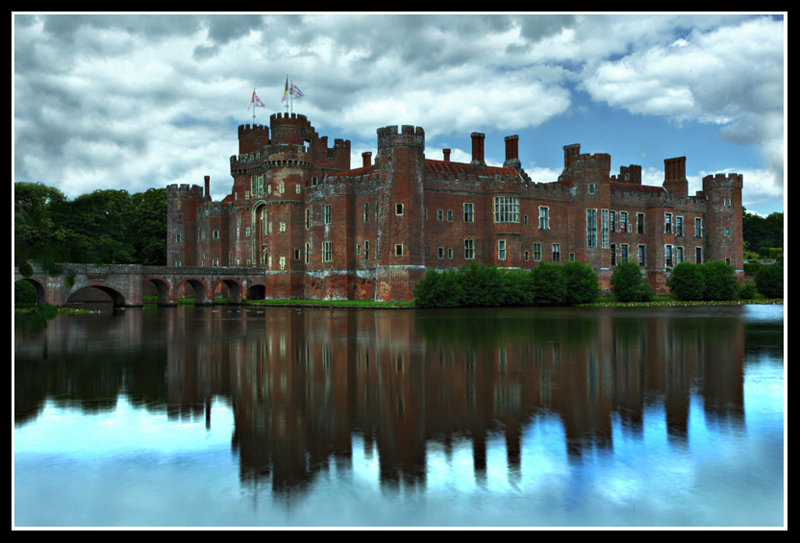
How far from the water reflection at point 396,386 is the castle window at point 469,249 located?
111 ft

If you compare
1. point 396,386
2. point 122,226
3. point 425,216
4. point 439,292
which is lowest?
point 396,386

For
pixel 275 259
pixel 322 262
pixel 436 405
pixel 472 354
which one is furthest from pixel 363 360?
pixel 275 259

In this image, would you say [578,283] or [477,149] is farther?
[477,149]

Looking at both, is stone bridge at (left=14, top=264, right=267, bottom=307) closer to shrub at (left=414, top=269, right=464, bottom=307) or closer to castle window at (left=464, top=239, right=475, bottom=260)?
castle window at (left=464, top=239, right=475, bottom=260)

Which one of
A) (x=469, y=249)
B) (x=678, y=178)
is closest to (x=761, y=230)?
(x=678, y=178)

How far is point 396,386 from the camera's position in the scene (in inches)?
565

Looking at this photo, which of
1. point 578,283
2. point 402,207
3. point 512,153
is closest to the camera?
point 578,283

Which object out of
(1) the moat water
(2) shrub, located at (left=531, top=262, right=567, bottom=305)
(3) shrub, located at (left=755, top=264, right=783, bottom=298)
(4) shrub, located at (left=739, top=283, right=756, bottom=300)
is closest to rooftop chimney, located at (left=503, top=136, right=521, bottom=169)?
(2) shrub, located at (left=531, top=262, right=567, bottom=305)

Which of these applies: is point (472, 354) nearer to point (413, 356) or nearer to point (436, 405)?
point (413, 356)

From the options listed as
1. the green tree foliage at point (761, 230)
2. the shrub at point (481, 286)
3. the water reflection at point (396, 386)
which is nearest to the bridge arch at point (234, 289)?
the shrub at point (481, 286)

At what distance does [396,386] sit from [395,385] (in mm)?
127

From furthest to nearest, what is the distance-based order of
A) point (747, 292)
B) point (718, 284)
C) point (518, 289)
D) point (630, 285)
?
point (747, 292), point (718, 284), point (630, 285), point (518, 289)

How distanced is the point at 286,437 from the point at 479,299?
41.3 meters

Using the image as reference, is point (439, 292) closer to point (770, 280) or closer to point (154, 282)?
point (154, 282)
